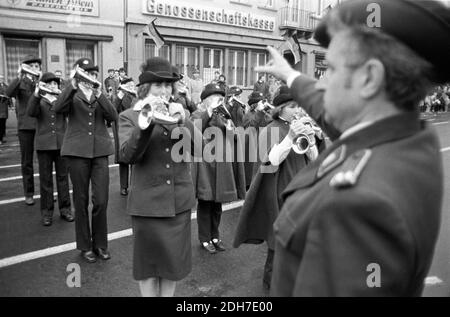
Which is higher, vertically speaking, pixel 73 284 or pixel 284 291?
pixel 284 291

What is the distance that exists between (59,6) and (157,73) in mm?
15102

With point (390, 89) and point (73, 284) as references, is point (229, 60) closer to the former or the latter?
point (73, 284)

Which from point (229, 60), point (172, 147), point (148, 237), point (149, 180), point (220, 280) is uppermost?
point (229, 60)

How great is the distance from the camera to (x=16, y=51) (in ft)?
53.3

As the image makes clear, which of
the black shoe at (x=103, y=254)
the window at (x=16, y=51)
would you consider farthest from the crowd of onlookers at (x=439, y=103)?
the black shoe at (x=103, y=254)

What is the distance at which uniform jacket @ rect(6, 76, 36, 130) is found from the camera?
716 cm

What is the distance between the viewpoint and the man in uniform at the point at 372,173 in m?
1.15

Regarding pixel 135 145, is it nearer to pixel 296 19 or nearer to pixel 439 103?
pixel 296 19

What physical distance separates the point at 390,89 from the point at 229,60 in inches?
896

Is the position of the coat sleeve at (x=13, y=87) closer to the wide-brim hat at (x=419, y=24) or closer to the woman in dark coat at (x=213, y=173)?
the woman in dark coat at (x=213, y=173)

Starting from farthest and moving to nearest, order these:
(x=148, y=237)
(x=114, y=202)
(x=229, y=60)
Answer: (x=229, y=60), (x=114, y=202), (x=148, y=237)

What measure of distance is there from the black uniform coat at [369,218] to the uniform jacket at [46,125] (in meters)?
5.53

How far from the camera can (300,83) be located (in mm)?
2057

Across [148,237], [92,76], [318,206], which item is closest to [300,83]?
[318,206]
